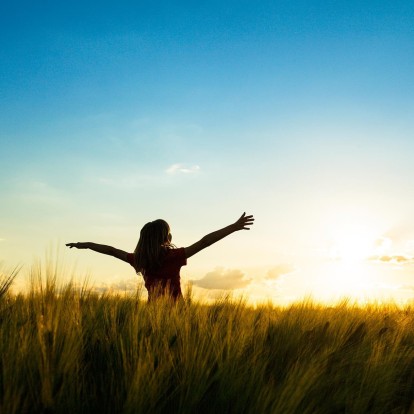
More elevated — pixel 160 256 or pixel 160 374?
pixel 160 256

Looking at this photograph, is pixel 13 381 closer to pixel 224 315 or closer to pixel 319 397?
pixel 319 397

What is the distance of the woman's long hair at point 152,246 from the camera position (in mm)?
5090

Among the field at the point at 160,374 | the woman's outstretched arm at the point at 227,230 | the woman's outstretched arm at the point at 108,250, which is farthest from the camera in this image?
the woman's outstretched arm at the point at 108,250

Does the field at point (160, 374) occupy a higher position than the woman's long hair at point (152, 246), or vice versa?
the woman's long hair at point (152, 246)

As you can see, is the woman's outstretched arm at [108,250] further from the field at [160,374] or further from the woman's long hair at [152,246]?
the field at [160,374]

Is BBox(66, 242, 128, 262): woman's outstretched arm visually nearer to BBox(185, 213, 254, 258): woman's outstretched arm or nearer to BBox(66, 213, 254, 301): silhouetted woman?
BBox(66, 213, 254, 301): silhouetted woman

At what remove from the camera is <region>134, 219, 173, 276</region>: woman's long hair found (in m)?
5.09

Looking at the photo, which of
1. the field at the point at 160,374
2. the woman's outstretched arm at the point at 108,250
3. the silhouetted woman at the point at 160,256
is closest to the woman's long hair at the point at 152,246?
the silhouetted woman at the point at 160,256

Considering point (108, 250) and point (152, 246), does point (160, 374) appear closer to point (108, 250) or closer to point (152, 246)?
point (152, 246)

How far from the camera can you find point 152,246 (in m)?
5.09

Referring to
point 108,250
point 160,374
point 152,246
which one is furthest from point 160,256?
point 160,374

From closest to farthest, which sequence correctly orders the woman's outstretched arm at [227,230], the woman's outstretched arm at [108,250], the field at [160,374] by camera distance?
the field at [160,374]
the woman's outstretched arm at [227,230]
the woman's outstretched arm at [108,250]

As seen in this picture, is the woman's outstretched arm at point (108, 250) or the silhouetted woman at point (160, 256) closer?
the silhouetted woman at point (160, 256)

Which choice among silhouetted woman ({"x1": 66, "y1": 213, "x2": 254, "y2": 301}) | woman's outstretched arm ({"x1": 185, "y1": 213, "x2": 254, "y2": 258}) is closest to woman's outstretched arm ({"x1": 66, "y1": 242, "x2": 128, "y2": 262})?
silhouetted woman ({"x1": 66, "y1": 213, "x2": 254, "y2": 301})
